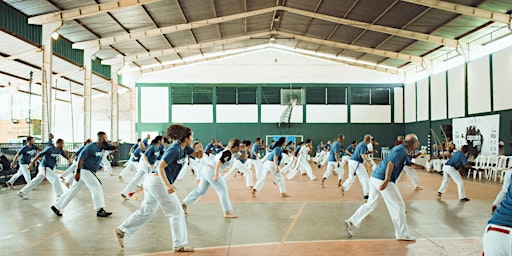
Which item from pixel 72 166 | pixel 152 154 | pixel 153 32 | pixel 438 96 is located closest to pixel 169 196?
pixel 152 154

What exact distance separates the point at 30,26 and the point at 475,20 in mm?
23617

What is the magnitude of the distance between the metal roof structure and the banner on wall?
4.94 m

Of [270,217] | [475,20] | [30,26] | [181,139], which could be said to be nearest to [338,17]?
[475,20]

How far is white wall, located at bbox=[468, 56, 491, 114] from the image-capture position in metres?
26.2

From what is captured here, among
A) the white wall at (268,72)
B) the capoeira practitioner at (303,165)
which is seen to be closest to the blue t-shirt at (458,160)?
the capoeira practitioner at (303,165)

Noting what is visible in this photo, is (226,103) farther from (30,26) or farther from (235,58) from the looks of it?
(30,26)

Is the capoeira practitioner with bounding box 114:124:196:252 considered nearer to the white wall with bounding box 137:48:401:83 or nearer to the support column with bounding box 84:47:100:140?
the support column with bounding box 84:47:100:140

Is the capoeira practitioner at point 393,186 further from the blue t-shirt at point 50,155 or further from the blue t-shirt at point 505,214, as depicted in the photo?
the blue t-shirt at point 50,155

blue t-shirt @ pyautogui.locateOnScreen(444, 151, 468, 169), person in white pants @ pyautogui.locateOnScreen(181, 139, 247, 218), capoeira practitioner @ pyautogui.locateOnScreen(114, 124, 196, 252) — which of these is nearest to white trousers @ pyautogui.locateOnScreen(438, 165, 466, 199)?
blue t-shirt @ pyautogui.locateOnScreen(444, 151, 468, 169)

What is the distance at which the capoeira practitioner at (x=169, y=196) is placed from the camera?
6508mm

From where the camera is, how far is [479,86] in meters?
27.2

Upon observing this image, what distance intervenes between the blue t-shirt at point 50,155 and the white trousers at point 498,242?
1174cm

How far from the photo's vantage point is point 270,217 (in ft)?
31.8

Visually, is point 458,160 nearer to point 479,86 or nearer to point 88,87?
point 479,86
